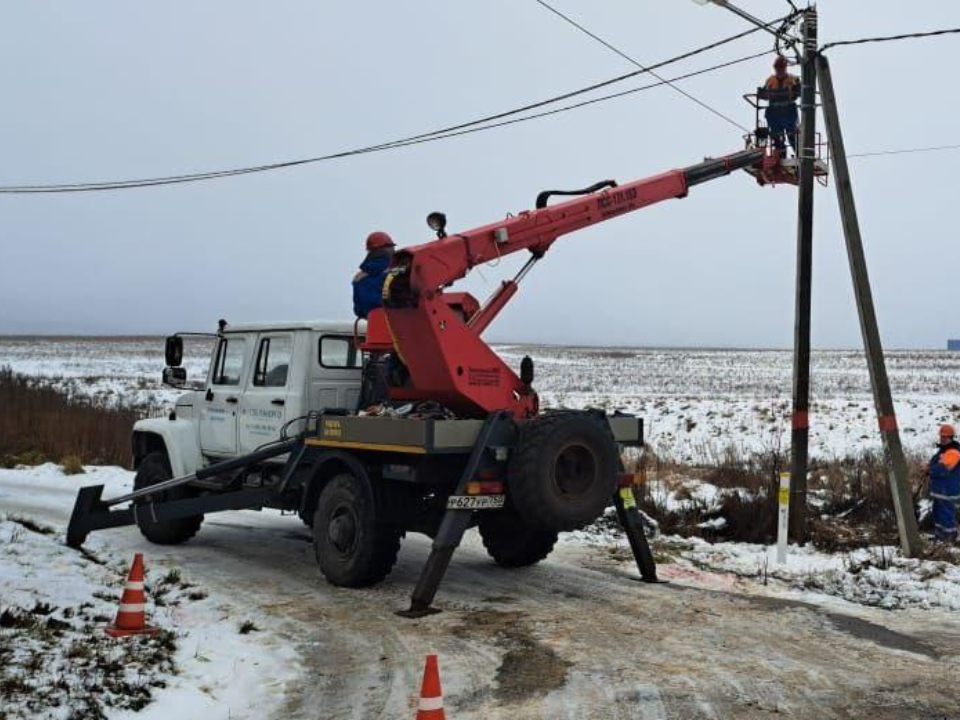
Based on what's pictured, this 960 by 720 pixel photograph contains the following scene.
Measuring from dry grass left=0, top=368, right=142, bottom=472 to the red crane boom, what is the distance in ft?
35.4

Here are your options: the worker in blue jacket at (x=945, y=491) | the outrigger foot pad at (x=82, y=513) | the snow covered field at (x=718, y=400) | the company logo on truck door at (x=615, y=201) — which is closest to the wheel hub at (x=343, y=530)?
the outrigger foot pad at (x=82, y=513)

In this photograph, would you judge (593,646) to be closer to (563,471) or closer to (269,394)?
(563,471)

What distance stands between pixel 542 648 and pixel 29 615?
11.6ft

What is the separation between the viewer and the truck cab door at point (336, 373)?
965cm

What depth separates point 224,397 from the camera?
1048 centimetres

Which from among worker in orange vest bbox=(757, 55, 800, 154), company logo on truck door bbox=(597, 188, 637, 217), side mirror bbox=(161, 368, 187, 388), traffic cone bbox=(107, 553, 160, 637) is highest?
worker in orange vest bbox=(757, 55, 800, 154)

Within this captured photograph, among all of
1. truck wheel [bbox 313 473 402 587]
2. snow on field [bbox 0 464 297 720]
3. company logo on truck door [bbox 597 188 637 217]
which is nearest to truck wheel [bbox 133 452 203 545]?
snow on field [bbox 0 464 297 720]

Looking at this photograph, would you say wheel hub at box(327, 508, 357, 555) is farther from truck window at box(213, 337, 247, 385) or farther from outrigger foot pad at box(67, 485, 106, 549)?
outrigger foot pad at box(67, 485, 106, 549)

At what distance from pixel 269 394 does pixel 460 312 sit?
2.34 meters

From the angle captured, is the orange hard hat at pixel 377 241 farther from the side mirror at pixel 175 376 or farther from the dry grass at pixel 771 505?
the dry grass at pixel 771 505

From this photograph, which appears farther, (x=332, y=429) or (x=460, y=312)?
(x=460, y=312)

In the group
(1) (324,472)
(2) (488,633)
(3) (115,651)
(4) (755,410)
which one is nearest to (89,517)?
(1) (324,472)

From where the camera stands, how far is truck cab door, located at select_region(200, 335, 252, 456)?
33.9ft

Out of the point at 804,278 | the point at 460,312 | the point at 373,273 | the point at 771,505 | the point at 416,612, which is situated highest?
the point at 804,278
